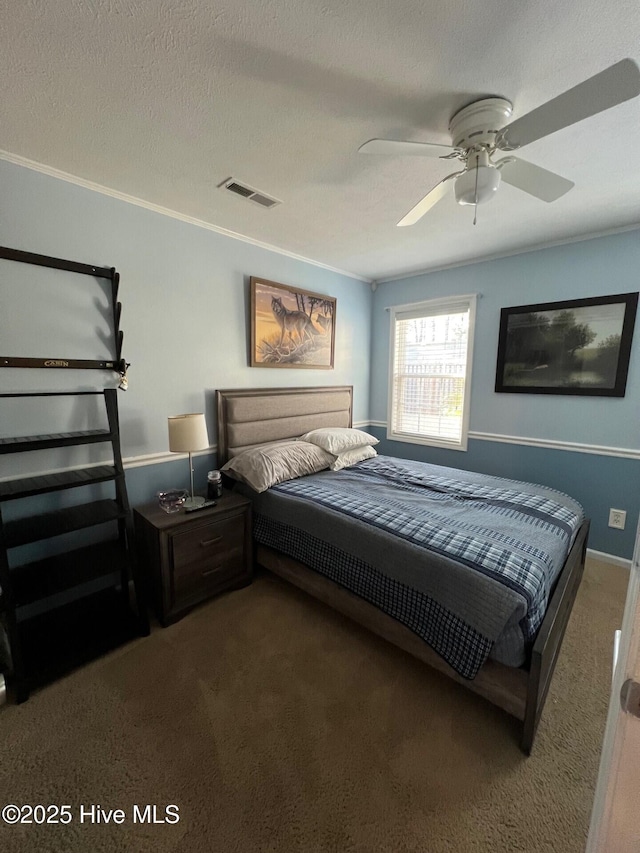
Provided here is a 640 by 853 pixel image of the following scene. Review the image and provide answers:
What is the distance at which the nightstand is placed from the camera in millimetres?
1951

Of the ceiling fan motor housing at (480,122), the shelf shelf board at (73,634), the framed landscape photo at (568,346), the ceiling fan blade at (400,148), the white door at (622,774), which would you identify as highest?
the ceiling fan motor housing at (480,122)

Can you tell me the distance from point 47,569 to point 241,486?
1171 millimetres

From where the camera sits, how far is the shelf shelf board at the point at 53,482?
158 cm

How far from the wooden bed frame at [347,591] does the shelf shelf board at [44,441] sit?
95 centimetres

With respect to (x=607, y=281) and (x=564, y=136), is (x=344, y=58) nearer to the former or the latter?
(x=564, y=136)

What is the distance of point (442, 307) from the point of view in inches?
136

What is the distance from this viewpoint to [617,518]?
263cm

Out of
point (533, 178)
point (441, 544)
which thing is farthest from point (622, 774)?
point (533, 178)

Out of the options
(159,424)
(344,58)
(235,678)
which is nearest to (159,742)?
(235,678)

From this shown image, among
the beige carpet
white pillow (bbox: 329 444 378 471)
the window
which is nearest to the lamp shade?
the beige carpet

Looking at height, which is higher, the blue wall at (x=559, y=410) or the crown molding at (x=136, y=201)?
the crown molding at (x=136, y=201)

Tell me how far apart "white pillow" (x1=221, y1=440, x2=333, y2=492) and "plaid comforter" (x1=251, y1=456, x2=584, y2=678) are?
88 mm

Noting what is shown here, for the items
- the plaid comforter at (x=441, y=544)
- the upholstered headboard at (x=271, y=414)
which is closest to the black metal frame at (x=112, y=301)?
the upholstered headboard at (x=271, y=414)

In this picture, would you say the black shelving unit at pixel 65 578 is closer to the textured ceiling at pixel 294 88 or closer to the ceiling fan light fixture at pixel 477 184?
the textured ceiling at pixel 294 88
